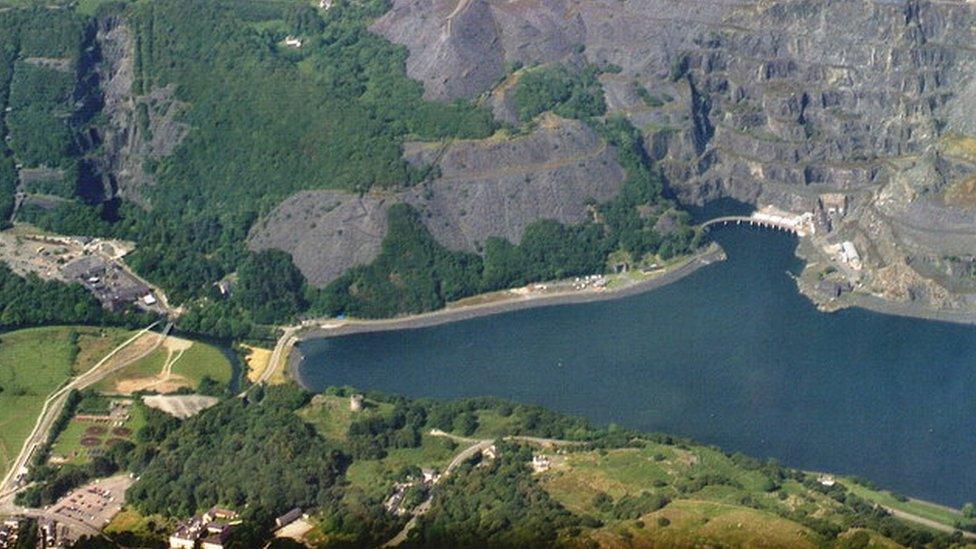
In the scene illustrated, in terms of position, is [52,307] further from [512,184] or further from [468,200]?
[512,184]

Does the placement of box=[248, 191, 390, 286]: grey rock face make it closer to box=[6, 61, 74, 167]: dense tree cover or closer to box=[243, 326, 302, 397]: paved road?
box=[243, 326, 302, 397]: paved road

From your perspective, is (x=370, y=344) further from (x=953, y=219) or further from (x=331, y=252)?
(x=953, y=219)

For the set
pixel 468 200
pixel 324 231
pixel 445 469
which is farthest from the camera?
pixel 468 200

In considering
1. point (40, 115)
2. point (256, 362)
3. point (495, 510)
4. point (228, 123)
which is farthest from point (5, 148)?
point (495, 510)

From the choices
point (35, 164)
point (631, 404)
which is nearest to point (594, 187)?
point (631, 404)

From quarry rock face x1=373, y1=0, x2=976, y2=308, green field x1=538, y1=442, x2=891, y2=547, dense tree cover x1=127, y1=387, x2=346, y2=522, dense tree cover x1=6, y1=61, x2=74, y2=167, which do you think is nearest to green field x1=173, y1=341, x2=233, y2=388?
dense tree cover x1=127, y1=387, x2=346, y2=522

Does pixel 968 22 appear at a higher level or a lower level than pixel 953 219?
higher

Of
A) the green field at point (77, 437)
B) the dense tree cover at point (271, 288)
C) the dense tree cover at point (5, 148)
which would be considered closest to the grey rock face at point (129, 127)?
the dense tree cover at point (5, 148)
